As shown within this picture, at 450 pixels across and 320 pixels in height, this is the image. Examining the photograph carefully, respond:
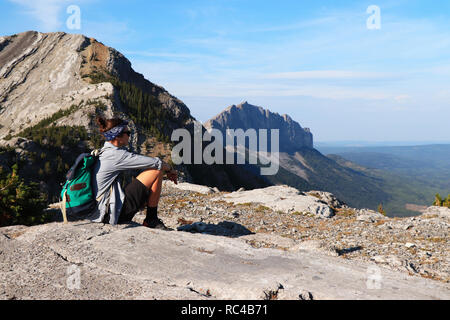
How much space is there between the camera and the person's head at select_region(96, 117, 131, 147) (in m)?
7.89

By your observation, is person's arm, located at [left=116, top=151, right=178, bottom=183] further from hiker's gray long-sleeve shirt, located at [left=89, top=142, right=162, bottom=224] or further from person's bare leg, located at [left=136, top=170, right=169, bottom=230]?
person's bare leg, located at [left=136, top=170, right=169, bottom=230]

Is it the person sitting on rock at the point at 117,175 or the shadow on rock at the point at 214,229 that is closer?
the person sitting on rock at the point at 117,175

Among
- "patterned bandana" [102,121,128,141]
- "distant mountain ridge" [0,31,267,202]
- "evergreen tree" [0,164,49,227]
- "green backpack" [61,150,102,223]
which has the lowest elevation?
"evergreen tree" [0,164,49,227]

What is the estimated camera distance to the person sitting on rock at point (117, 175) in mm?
7859

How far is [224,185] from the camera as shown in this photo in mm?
115125

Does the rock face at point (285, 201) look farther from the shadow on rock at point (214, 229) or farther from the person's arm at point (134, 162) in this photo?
the person's arm at point (134, 162)

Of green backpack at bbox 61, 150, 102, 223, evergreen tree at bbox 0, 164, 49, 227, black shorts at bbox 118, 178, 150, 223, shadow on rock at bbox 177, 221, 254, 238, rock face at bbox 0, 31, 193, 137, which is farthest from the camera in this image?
rock face at bbox 0, 31, 193, 137

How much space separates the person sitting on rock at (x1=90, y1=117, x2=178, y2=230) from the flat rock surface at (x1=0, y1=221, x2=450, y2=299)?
531 millimetres

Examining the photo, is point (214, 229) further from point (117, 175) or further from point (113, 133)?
point (113, 133)

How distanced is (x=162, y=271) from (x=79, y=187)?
3.30 meters

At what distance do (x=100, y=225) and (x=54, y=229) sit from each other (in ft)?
3.79

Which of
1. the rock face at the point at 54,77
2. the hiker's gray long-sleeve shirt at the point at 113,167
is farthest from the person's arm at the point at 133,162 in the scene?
the rock face at the point at 54,77

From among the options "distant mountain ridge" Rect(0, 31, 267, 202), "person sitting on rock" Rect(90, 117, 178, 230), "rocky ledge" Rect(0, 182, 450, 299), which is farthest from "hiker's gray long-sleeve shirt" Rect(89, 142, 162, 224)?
"distant mountain ridge" Rect(0, 31, 267, 202)
